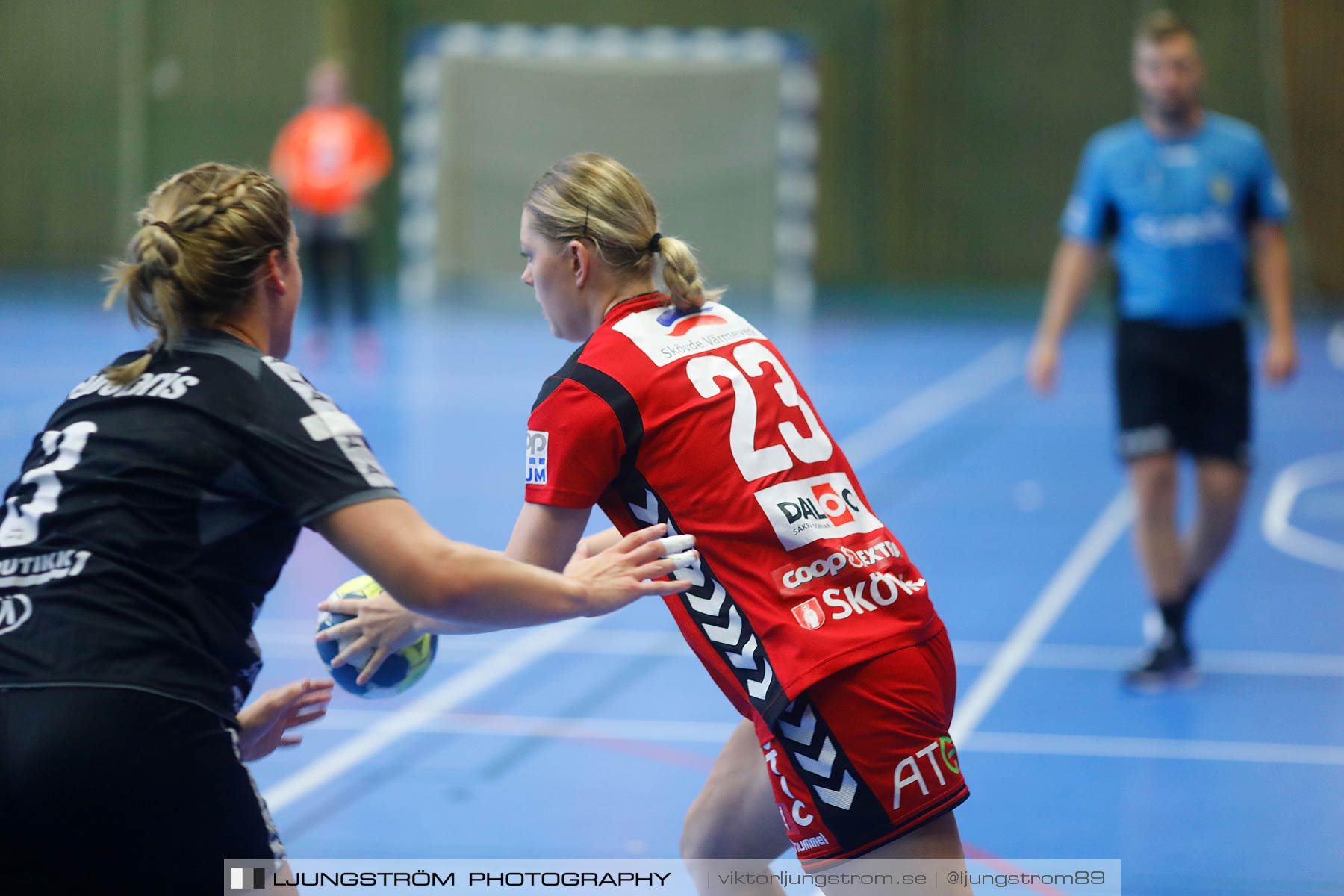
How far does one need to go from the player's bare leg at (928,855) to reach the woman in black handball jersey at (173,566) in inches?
26.5

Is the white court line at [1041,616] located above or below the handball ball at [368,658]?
below

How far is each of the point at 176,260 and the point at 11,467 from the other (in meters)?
7.02

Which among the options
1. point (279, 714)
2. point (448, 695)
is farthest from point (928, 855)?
point (448, 695)

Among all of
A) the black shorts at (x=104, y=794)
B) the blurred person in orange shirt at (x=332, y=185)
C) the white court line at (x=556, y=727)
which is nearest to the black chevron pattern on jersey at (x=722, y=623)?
the black shorts at (x=104, y=794)

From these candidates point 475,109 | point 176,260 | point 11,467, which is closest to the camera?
point 176,260

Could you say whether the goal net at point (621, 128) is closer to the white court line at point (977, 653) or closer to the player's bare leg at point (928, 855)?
the white court line at point (977, 653)

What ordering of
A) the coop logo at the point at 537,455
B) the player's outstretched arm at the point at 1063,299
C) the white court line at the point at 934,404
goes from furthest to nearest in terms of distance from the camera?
1. the white court line at the point at 934,404
2. the player's outstretched arm at the point at 1063,299
3. the coop logo at the point at 537,455

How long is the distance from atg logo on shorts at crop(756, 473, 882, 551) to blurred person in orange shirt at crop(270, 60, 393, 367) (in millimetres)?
11824

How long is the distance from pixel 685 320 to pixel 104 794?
4.01 feet

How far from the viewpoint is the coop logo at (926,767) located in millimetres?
2395

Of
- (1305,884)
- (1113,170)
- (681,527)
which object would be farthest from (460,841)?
(1113,170)

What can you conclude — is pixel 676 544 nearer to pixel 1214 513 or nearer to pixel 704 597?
pixel 704 597

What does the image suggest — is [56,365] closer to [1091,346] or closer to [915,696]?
[1091,346]

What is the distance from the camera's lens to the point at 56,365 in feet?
41.3
